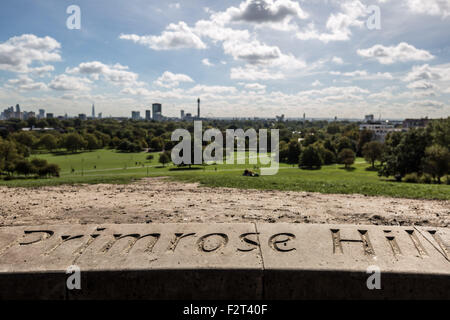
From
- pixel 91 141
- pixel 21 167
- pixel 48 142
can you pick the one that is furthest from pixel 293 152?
pixel 48 142

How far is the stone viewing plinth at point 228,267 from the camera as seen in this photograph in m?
4.98

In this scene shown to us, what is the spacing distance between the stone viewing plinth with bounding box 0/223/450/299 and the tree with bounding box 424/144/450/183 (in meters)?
31.9

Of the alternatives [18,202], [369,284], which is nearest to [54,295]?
[369,284]

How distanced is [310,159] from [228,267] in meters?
69.5

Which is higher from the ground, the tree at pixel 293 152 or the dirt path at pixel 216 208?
the dirt path at pixel 216 208

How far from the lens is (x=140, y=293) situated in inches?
199

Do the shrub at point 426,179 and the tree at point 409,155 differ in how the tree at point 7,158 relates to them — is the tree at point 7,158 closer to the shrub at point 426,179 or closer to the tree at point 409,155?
the shrub at point 426,179

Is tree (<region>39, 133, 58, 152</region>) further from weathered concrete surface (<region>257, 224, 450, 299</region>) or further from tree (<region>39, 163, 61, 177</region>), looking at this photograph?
weathered concrete surface (<region>257, 224, 450, 299</region>)

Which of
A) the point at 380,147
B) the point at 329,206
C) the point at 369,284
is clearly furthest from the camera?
the point at 380,147

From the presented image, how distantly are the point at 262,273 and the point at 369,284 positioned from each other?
1780 mm

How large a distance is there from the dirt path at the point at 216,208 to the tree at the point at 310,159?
61.0 m

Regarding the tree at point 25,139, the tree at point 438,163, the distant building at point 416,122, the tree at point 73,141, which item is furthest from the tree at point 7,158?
the distant building at point 416,122

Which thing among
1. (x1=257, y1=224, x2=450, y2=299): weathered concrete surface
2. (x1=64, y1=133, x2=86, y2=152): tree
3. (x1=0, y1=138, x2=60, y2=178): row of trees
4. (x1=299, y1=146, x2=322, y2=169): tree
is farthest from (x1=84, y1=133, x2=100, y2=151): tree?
(x1=257, y1=224, x2=450, y2=299): weathered concrete surface

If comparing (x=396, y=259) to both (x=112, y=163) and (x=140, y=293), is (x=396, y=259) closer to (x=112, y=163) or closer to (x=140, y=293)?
(x=140, y=293)
